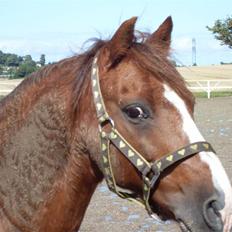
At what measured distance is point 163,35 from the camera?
3.08m

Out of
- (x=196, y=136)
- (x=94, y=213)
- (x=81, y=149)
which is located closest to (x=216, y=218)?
(x=196, y=136)

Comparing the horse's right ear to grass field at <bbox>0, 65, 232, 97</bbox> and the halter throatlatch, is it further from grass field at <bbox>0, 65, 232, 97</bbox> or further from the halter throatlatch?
grass field at <bbox>0, 65, 232, 97</bbox>

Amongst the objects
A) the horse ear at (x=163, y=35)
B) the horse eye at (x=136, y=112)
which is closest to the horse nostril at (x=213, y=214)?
the horse eye at (x=136, y=112)

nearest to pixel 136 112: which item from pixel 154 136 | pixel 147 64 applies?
pixel 154 136

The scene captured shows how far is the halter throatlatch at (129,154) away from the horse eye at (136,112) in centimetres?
11

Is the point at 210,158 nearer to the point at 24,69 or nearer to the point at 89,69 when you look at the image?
the point at 89,69

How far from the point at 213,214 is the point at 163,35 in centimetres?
122

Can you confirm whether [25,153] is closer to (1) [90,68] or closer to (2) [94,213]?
(1) [90,68]

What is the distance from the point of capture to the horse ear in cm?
302

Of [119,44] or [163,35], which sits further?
[163,35]

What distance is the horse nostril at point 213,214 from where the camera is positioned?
7.95 feet

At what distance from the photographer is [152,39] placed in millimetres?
3023

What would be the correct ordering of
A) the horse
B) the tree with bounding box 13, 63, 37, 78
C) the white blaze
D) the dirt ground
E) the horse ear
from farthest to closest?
the dirt ground → the tree with bounding box 13, 63, 37, 78 → the horse ear → the horse → the white blaze

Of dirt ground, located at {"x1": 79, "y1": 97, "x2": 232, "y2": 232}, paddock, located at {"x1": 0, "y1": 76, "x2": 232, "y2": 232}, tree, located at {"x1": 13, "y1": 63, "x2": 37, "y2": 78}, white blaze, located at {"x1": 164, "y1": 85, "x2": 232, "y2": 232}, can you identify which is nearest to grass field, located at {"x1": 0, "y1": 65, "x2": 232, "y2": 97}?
paddock, located at {"x1": 0, "y1": 76, "x2": 232, "y2": 232}
